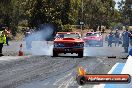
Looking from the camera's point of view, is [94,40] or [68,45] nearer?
[68,45]

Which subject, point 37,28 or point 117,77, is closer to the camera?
point 117,77

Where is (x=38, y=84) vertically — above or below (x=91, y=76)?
below

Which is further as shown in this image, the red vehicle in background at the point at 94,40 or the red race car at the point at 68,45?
the red vehicle in background at the point at 94,40

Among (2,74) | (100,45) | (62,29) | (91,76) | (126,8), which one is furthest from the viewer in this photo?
(126,8)

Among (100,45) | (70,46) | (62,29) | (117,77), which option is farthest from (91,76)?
(62,29)

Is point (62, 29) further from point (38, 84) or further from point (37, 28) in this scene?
point (38, 84)

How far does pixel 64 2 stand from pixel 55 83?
181 ft

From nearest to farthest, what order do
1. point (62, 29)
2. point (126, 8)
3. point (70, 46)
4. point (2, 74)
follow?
1. point (2, 74)
2. point (70, 46)
3. point (62, 29)
4. point (126, 8)

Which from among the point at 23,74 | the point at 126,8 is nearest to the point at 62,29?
the point at 23,74

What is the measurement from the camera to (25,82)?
1272 centimetres

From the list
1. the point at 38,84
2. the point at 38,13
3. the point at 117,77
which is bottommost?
the point at 38,84

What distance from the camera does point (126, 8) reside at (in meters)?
150

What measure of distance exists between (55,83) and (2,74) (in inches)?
129

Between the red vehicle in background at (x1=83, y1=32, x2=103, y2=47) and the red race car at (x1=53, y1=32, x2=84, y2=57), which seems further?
the red vehicle in background at (x1=83, y1=32, x2=103, y2=47)
